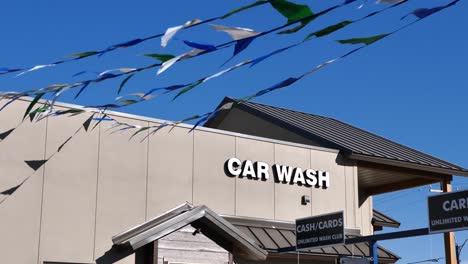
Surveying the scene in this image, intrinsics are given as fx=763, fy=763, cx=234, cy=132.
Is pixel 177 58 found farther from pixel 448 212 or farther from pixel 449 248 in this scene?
pixel 449 248

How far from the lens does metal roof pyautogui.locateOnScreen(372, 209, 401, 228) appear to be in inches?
896

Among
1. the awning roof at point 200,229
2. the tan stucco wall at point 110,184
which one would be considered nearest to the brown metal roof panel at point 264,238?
the tan stucco wall at point 110,184

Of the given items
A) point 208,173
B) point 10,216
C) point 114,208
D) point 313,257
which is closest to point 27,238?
point 10,216

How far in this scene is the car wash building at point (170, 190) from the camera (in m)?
14.0

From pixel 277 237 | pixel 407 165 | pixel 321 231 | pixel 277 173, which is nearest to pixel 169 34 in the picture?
pixel 321 231

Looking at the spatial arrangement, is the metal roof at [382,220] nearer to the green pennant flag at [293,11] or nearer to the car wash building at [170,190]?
the car wash building at [170,190]

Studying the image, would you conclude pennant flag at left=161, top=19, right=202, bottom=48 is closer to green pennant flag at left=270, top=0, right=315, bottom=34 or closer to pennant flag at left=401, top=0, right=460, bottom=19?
green pennant flag at left=270, top=0, right=315, bottom=34

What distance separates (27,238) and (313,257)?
679 cm

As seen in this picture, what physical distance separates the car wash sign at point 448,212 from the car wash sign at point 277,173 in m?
4.90

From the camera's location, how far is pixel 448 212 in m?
13.2

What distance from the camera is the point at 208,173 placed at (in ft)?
55.0

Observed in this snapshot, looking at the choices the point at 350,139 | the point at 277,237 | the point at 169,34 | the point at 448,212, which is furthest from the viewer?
the point at 350,139

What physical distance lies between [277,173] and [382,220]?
21.5 feet

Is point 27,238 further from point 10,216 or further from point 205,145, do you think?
point 205,145
